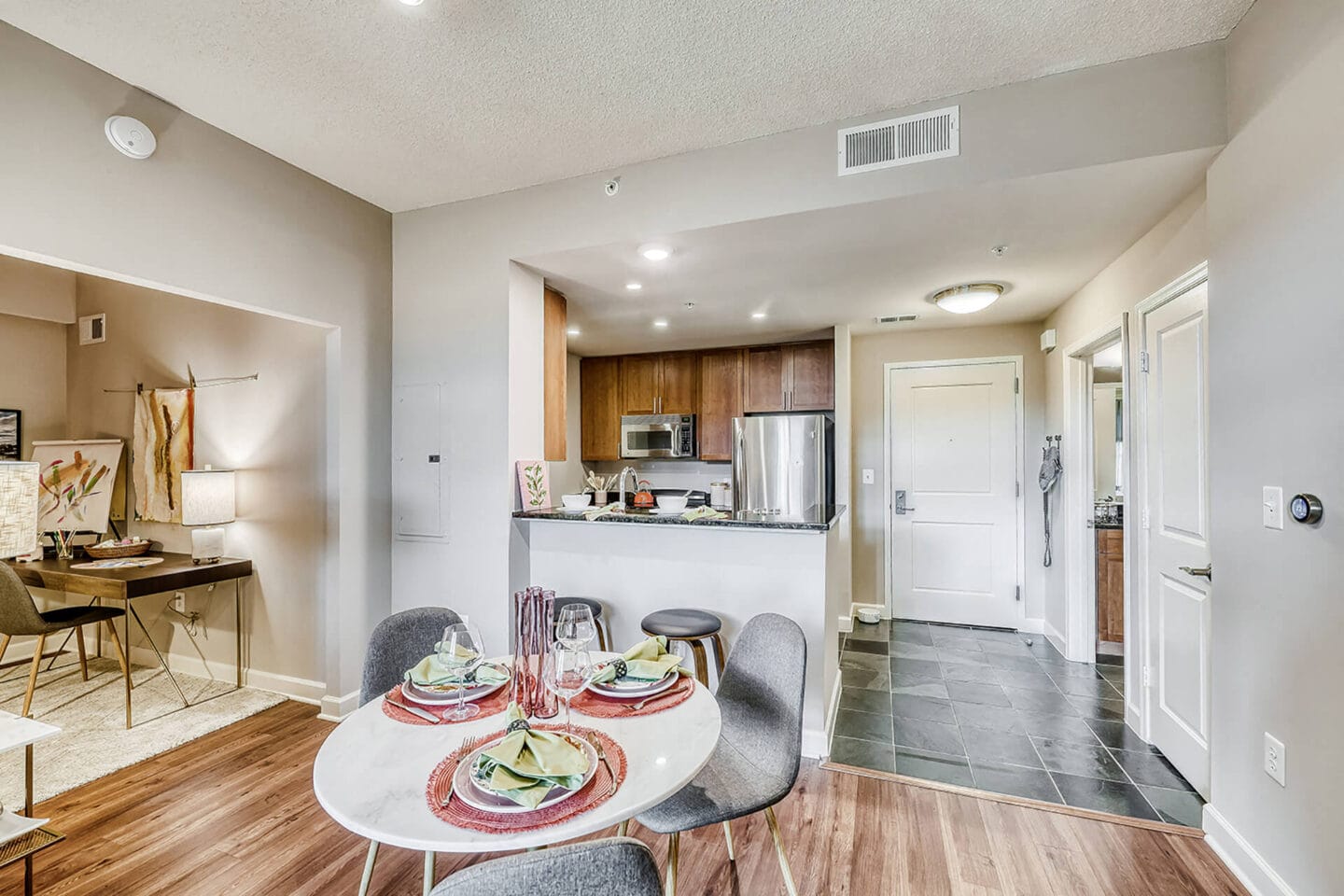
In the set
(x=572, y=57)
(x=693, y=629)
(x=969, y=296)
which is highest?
(x=572, y=57)

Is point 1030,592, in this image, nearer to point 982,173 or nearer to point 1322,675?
point 1322,675

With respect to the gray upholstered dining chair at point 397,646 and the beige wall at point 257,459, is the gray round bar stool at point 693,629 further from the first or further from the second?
the beige wall at point 257,459

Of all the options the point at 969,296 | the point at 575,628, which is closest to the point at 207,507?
the point at 575,628

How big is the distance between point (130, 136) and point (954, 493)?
5028mm

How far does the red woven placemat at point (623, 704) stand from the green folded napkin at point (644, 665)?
47mm

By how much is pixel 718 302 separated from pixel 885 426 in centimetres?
187

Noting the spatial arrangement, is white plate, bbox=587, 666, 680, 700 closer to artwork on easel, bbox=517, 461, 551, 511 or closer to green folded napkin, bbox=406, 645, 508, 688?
green folded napkin, bbox=406, 645, 508, 688

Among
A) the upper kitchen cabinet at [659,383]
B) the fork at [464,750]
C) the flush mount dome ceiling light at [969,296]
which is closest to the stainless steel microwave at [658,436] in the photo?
the upper kitchen cabinet at [659,383]

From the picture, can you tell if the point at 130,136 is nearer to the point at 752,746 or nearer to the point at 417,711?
the point at 417,711

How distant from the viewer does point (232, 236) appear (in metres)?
2.51

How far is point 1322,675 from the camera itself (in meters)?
1.53

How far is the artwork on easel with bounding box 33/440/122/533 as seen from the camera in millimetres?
3713

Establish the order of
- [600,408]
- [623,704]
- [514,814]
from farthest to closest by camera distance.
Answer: [600,408] → [623,704] → [514,814]

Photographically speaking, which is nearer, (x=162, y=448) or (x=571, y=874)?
(x=571, y=874)
